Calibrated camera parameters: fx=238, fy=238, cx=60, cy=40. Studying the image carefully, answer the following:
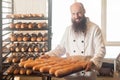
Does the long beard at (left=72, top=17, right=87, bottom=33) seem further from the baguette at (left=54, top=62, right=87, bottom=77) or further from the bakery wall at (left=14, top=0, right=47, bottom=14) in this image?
the bakery wall at (left=14, top=0, right=47, bottom=14)

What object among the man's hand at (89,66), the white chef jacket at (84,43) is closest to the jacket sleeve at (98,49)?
the white chef jacket at (84,43)

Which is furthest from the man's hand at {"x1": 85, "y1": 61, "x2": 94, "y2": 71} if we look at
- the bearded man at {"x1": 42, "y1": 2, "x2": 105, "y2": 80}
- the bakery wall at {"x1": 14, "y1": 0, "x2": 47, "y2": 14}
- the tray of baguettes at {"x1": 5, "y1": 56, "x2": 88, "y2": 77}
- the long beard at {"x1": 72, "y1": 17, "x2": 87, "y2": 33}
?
the bakery wall at {"x1": 14, "y1": 0, "x2": 47, "y2": 14}

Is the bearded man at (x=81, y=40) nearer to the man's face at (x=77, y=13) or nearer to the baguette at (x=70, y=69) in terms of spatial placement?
the man's face at (x=77, y=13)

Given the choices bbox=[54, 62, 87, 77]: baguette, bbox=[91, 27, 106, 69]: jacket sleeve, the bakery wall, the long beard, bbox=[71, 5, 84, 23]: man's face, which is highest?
the bakery wall

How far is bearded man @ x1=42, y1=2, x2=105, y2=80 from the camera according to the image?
2.38m

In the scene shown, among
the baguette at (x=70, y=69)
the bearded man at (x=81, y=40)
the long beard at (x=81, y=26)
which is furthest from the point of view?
the long beard at (x=81, y=26)

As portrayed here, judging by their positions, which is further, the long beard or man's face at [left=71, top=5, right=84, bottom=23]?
the long beard

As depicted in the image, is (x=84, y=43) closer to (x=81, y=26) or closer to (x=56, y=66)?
(x=81, y=26)

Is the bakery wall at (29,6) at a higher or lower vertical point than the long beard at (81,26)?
higher

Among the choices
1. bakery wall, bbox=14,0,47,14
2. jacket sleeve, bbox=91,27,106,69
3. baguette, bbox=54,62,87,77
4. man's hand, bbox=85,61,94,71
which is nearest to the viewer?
baguette, bbox=54,62,87,77

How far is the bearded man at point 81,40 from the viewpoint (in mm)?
2376

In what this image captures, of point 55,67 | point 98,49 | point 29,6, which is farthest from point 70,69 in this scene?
point 29,6

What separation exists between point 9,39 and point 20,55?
0.33m

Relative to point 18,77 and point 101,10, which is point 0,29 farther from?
point 101,10
